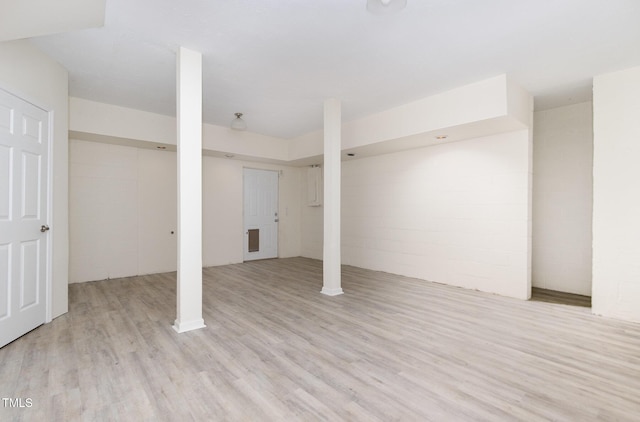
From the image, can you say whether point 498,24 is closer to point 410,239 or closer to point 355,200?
point 410,239

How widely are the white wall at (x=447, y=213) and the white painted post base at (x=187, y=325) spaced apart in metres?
3.75

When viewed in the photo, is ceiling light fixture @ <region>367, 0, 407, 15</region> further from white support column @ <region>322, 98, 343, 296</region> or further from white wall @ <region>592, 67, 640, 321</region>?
white wall @ <region>592, 67, 640, 321</region>

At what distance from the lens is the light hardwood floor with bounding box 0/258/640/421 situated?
74.2 inches

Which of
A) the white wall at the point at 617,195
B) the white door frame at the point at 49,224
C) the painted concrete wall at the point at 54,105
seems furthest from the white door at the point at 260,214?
the white wall at the point at 617,195

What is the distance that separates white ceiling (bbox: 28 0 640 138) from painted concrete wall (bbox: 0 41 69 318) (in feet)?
0.64

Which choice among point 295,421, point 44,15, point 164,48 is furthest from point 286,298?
point 44,15

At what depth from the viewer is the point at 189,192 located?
123 inches

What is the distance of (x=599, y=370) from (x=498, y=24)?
2889mm

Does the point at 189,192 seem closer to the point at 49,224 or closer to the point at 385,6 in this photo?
the point at 49,224

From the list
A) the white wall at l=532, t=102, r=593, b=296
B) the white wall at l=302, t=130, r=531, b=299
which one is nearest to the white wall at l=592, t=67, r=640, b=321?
the white wall at l=302, t=130, r=531, b=299

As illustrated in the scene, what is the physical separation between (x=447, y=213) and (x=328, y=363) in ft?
11.7

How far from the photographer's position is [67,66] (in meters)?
3.58

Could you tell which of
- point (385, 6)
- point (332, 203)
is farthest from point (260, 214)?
point (385, 6)

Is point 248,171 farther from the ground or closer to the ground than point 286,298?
farther from the ground
